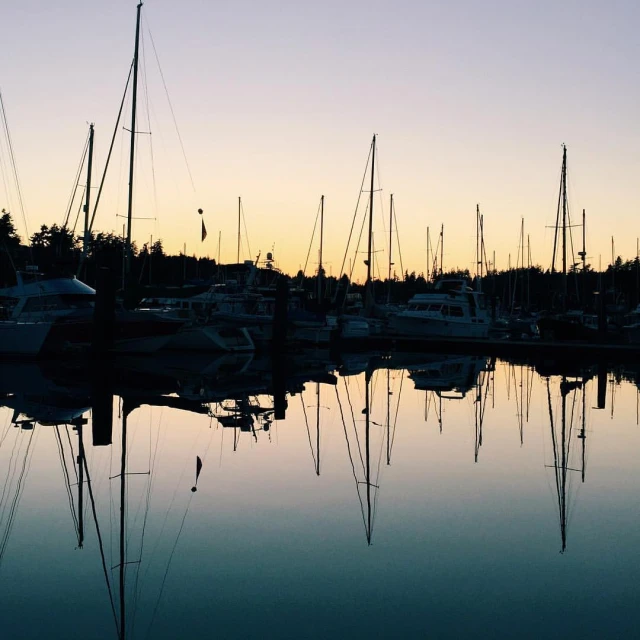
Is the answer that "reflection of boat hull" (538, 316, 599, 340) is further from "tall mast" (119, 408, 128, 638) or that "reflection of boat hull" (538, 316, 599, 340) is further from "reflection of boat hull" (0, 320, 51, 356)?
"tall mast" (119, 408, 128, 638)

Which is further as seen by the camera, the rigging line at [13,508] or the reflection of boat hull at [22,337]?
the reflection of boat hull at [22,337]

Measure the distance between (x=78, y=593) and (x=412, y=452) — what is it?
8779 mm

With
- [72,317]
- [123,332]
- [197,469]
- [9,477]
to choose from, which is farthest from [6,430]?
[72,317]

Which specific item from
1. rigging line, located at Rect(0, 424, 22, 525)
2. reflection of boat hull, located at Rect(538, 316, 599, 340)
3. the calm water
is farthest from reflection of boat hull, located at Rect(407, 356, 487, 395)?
rigging line, located at Rect(0, 424, 22, 525)

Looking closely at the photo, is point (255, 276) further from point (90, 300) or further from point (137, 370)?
point (137, 370)

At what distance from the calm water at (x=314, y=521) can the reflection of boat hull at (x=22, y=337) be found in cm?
1087

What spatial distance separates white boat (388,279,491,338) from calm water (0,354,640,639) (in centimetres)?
3198

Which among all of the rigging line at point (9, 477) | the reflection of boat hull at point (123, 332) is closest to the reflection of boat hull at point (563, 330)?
the reflection of boat hull at point (123, 332)

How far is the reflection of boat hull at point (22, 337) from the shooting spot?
32.2 meters

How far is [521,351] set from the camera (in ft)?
143

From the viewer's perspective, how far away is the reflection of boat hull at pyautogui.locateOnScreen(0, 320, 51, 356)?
106ft

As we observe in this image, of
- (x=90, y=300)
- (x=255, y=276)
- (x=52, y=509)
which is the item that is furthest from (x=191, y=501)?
(x=255, y=276)

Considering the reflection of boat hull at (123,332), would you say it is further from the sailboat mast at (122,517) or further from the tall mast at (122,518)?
the tall mast at (122,518)

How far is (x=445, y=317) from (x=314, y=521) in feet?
146
